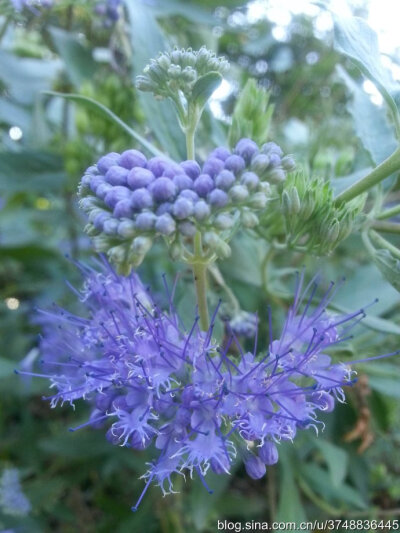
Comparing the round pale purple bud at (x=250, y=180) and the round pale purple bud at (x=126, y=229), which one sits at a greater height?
the round pale purple bud at (x=250, y=180)

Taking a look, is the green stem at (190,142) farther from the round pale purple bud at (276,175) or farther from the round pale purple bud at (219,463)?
the round pale purple bud at (219,463)

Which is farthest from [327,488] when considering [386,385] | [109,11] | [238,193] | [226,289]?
[109,11]

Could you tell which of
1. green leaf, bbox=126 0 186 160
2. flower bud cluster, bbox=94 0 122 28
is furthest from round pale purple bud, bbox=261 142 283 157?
flower bud cluster, bbox=94 0 122 28

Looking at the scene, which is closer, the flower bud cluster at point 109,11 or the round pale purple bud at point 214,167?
the round pale purple bud at point 214,167

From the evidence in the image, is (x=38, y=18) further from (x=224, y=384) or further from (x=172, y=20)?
(x=224, y=384)

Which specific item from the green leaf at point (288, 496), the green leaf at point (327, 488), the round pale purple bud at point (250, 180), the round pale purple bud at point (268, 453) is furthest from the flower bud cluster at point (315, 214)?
the green leaf at point (327, 488)

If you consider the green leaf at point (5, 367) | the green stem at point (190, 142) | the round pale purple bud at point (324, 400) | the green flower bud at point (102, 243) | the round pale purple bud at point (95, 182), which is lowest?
the green leaf at point (5, 367)

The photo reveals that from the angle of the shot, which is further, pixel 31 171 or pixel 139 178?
pixel 31 171

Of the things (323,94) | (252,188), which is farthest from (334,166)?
(323,94)

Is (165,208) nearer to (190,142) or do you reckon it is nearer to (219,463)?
(190,142)
